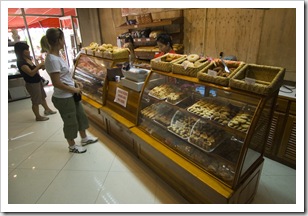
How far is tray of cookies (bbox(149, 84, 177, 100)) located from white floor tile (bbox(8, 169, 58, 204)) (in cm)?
168

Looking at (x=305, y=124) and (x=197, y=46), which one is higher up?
(x=197, y=46)

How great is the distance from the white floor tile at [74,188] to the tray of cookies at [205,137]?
1.27 metres

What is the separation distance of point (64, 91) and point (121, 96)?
76cm

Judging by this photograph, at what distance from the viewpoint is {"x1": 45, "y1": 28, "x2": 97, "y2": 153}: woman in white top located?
7.00 feet

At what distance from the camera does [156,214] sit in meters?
1.60

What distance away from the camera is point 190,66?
1776 mm

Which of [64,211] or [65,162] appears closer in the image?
[64,211]

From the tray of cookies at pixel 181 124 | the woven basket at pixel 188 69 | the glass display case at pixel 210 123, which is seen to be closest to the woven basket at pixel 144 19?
the glass display case at pixel 210 123

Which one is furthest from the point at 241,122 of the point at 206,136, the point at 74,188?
the point at 74,188

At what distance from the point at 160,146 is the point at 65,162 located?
1.52 metres

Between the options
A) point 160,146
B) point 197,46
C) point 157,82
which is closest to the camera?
point 160,146

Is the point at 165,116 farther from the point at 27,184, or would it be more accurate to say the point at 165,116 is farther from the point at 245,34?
the point at 245,34

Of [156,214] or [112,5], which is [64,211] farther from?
[112,5]

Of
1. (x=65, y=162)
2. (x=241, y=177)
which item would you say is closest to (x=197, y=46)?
(x=241, y=177)
